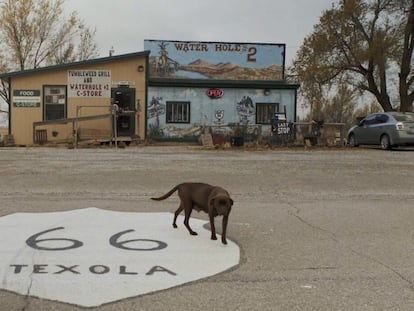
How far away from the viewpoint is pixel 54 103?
26.2m

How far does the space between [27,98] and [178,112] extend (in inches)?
289

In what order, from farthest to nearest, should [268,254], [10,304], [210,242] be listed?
[210,242]
[268,254]
[10,304]

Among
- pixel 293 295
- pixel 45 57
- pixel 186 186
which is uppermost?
pixel 45 57

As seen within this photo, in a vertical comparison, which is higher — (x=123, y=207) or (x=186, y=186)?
(x=186, y=186)

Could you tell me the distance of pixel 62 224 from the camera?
7137 mm

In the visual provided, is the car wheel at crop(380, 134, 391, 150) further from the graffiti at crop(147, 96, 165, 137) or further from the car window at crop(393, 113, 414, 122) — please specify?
the graffiti at crop(147, 96, 165, 137)

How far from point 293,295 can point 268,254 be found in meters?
1.34

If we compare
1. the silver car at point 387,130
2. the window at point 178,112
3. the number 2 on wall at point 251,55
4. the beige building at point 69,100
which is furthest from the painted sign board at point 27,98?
the silver car at point 387,130

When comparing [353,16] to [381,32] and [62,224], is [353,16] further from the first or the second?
[62,224]

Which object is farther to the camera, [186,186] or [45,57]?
[45,57]

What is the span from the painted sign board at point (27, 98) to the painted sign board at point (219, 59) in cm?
642

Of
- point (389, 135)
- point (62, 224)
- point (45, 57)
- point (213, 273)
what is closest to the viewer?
point (213, 273)

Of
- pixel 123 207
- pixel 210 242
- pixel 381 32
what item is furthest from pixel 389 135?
pixel 210 242

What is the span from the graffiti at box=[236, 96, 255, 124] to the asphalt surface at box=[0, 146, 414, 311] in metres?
10.1
